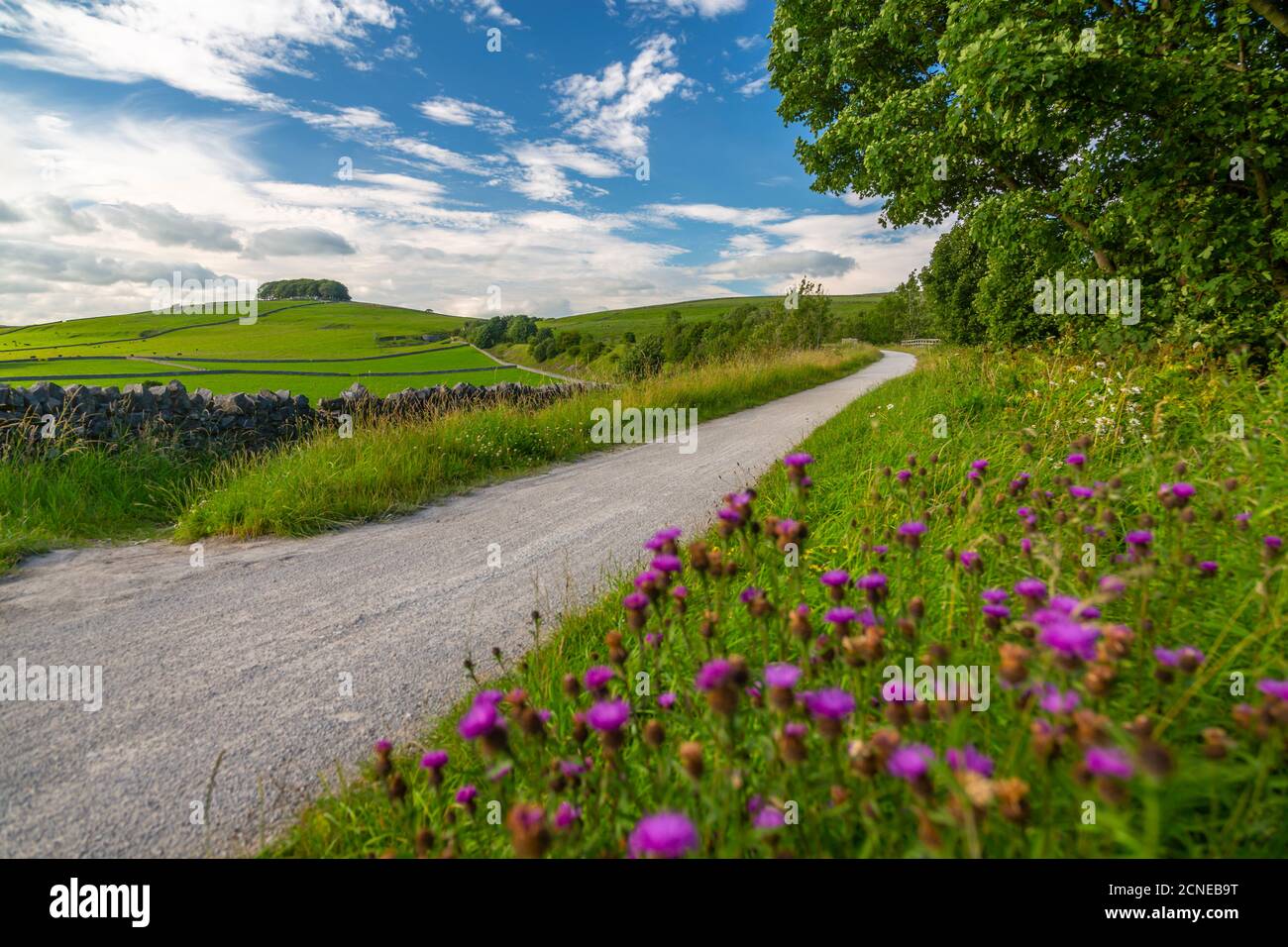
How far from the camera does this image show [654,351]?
3650cm

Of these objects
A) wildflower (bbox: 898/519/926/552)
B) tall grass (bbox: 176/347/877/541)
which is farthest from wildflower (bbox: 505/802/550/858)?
tall grass (bbox: 176/347/877/541)

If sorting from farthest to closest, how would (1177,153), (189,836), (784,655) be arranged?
1. (1177,153)
2. (189,836)
3. (784,655)

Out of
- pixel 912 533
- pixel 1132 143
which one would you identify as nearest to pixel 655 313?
pixel 1132 143

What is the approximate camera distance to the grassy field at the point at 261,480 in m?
5.34

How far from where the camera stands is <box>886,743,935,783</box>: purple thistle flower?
0.96 meters

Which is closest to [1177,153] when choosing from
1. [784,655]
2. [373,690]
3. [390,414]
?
[784,655]

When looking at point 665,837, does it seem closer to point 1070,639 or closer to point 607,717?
point 607,717

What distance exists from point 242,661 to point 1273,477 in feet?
18.1

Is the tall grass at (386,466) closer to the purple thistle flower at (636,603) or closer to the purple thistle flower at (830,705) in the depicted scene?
the purple thistle flower at (636,603)

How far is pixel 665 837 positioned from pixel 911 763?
437 mm

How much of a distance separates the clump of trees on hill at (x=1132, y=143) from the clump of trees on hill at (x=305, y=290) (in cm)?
9698
